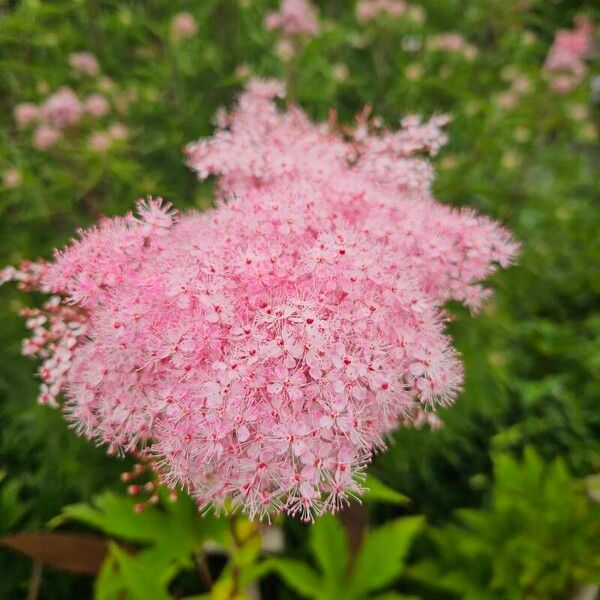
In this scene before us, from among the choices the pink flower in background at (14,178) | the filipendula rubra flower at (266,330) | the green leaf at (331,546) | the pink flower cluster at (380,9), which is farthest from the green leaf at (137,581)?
the pink flower cluster at (380,9)

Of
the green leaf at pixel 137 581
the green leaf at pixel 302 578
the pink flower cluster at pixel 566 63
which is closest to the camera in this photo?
the green leaf at pixel 137 581

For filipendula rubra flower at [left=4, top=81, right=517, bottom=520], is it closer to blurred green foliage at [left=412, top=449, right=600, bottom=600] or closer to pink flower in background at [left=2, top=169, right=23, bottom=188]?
pink flower in background at [left=2, top=169, right=23, bottom=188]

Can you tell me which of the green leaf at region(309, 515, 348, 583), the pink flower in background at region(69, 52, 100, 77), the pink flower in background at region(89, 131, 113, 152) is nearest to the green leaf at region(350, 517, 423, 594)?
the green leaf at region(309, 515, 348, 583)

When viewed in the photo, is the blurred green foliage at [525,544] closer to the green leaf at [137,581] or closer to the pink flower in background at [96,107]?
the green leaf at [137,581]

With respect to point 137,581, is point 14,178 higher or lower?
higher

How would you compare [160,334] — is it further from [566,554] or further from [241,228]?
[566,554]

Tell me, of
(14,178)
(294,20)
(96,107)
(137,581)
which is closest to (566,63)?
(294,20)

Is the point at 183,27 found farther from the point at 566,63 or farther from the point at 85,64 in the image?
the point at 566,63
